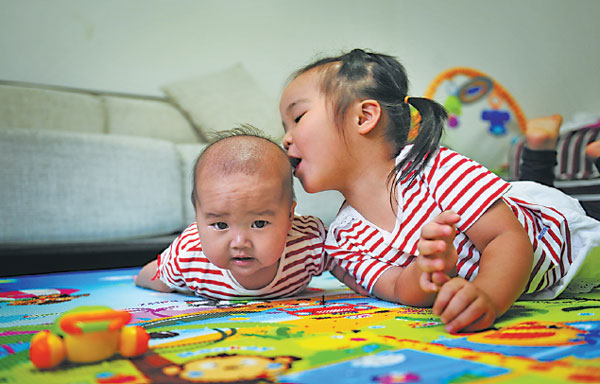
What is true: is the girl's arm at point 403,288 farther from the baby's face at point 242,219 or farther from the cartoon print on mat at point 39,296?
the cartoon print on mat at point 39,296

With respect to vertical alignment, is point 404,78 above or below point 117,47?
below

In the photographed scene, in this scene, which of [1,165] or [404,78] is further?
[1,165]

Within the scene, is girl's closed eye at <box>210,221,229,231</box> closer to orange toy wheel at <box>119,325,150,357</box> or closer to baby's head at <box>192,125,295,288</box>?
baby's head at <box>192,125,295,288</box>

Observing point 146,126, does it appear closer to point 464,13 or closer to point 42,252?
point 42,252

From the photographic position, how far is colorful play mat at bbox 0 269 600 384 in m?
0.42

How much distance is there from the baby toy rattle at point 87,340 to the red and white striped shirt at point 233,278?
421 millimetres

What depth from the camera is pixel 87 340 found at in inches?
18.6

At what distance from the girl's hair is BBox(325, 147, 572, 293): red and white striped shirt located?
0.06m

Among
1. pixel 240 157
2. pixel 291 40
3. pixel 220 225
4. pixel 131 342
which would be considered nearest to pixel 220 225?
pixel 220 225

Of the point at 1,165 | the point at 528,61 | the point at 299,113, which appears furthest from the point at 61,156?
the point at 528,61

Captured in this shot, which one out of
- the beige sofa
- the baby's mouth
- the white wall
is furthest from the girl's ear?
the white wall

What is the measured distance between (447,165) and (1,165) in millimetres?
1278

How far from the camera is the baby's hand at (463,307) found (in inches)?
22.2

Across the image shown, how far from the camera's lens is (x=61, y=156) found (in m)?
1.52
